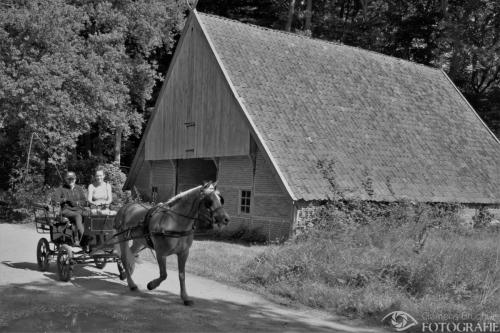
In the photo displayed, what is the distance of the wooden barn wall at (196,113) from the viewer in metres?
19.8

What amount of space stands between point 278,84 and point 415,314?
13500 mm

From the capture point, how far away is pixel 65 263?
10.3 metres

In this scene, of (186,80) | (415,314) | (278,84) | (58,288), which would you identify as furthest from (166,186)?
(415,314)

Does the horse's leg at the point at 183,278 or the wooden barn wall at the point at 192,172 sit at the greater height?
the wooden barn wall at the point at 192,172

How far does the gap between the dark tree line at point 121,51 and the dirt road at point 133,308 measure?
1414cm

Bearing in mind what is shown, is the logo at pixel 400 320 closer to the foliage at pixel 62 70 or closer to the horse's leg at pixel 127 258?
the horse's leg at pixel 127 258

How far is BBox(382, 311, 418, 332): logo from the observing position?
7.96m

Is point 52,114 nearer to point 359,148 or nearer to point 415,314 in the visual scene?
point 359,148

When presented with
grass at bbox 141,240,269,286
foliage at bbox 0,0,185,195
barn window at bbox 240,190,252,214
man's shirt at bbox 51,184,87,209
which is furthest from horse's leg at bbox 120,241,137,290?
foliage at bbox 0,0,185,195

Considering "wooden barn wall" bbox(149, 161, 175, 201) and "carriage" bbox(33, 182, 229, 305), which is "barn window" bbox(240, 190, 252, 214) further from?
"carriage" bbox(33, 182, 229, 305)

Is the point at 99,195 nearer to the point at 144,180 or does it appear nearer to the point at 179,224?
the point at 179,224

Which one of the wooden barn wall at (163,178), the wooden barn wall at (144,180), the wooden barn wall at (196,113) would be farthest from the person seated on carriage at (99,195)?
the wooden barn wall at (144,180)

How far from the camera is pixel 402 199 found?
729 inches

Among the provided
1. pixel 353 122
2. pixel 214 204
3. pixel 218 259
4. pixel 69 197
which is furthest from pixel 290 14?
pixel 214 204
